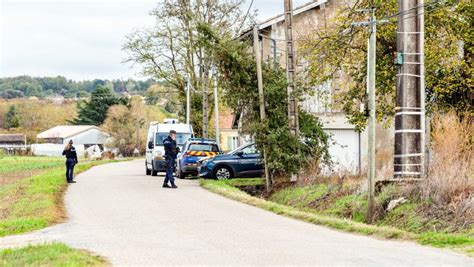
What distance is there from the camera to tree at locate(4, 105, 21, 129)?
140m

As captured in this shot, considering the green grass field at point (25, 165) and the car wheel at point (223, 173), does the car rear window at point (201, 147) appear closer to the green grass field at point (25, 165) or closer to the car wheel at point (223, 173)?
the car wheel at point (223, 173)

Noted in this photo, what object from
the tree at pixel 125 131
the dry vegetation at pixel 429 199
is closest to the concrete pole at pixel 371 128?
the dry vegetation at pixel 429 199

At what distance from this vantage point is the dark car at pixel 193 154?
3509cm

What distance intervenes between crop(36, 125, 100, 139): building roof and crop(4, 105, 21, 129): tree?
4857mm

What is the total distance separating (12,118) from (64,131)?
9.42 metres

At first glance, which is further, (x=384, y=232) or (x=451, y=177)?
(x=451, y=177)

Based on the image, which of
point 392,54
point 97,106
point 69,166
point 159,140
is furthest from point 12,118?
point 392,54

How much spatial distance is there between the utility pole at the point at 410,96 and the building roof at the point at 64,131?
112 m

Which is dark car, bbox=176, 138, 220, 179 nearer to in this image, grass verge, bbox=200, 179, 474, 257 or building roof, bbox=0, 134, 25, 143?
grass verge, bbox=200, 179, 474, 257

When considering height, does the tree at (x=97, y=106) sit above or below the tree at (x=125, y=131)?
above

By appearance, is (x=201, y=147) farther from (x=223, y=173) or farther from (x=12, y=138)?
(x=12, y=138)

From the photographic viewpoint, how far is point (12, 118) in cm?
14050

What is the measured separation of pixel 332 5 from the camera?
40500mm

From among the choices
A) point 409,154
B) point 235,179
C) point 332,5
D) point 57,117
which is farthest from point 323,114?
point 57,117
